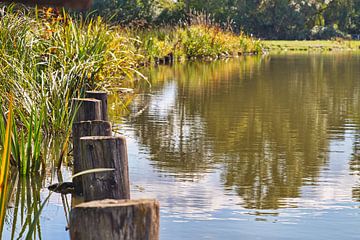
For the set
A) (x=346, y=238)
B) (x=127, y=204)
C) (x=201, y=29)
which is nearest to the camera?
(x=127, y=204)

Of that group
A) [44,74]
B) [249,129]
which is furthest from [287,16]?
[44,74]

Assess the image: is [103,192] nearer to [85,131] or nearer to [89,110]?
[85,131]

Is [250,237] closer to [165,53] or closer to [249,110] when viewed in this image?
[249,110]

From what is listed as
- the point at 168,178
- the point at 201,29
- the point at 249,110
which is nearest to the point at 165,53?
the point at 201,29

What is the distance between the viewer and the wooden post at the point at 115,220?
3.53 meters

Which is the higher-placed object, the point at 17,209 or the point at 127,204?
the point at 127,204

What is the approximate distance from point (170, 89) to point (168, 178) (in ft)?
35.8

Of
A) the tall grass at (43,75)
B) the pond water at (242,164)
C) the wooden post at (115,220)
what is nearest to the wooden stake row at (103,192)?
the wooden post at (115,220)

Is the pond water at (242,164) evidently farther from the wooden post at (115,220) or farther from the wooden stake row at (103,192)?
the wooden post at (115,220)

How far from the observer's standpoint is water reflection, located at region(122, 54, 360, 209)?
8.72 meters

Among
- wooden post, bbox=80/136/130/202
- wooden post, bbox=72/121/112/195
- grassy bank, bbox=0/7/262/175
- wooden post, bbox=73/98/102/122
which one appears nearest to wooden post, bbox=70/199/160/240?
wooden post, bbox=80/136/130/202

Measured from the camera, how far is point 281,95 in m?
18.2

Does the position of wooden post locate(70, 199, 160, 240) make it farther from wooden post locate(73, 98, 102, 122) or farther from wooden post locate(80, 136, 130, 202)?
wooden post locate(73, 98, 102, 122)

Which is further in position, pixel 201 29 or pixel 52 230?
pixel 201 29
